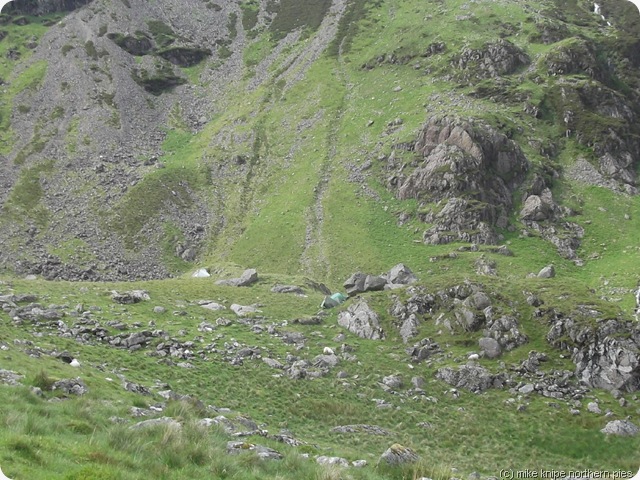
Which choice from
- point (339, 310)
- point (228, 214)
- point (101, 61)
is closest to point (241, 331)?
point (339, 310)

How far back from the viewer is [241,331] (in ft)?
127

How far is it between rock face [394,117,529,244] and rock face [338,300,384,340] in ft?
126

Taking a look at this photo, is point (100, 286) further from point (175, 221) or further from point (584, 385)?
point (175, 221)

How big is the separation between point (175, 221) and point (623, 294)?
229 ft

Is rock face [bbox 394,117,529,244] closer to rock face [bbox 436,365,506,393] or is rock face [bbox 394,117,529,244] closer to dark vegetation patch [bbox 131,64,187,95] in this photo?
rock face [bbox 436,365,506,393]

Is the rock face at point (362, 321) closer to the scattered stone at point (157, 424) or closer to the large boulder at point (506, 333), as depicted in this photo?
the large boulder at point (506, 333)

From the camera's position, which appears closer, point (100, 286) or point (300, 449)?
point (300, 449)

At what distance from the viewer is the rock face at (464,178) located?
262 feet

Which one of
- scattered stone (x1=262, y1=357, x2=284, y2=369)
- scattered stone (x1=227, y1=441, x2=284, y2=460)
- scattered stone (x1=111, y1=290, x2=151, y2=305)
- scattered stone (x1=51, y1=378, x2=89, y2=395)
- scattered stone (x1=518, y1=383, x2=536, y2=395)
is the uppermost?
scattered stone (x1=51, y1=378, x2=89, y2=395)

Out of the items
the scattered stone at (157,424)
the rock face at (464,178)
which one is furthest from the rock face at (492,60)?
the scattered stone at (157,424)

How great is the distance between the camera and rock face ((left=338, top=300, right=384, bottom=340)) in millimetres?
40312

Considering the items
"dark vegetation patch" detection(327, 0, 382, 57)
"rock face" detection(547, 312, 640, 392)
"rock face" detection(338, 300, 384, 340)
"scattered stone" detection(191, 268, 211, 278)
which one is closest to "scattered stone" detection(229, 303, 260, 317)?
"rock face" detection(338, 300, 384, 340)

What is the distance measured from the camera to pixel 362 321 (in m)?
41.3

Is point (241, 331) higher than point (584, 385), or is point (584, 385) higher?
point (241, 331)
